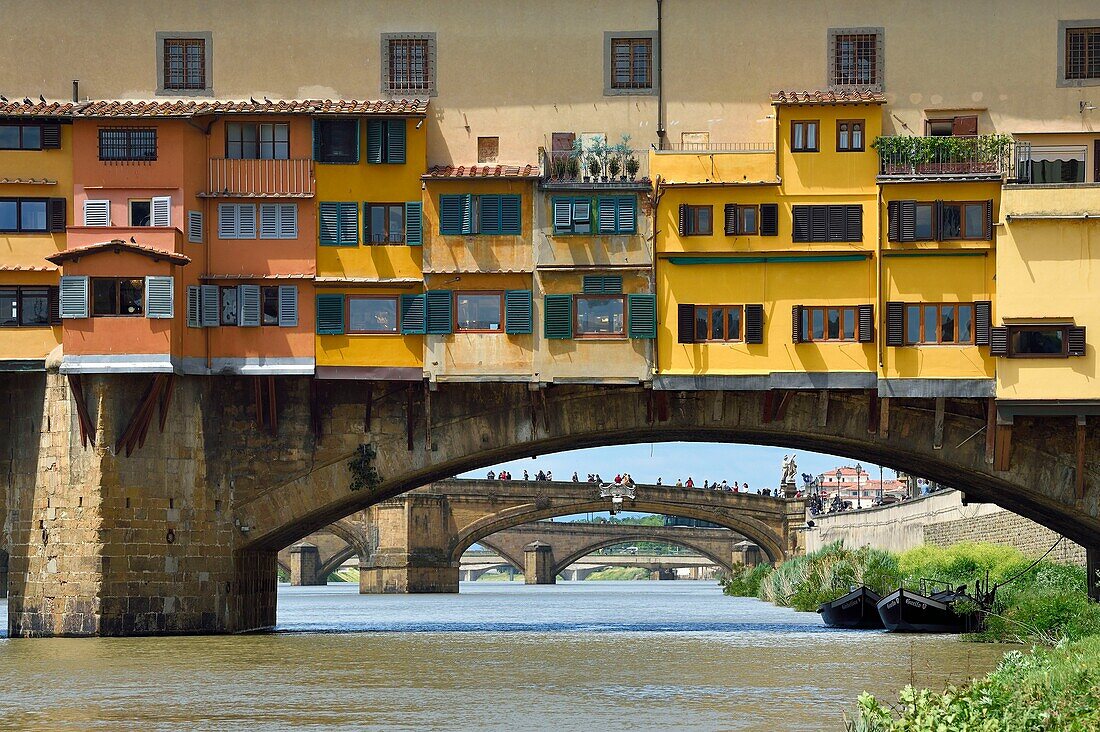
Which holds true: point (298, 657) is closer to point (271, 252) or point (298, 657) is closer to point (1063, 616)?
point (271, 252)

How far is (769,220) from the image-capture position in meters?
46.9

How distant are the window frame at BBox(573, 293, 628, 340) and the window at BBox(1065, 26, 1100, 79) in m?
12.7

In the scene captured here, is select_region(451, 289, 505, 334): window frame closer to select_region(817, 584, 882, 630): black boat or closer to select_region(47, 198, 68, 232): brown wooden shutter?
select_region(47, 198, 68, 232): brown wooden shutter

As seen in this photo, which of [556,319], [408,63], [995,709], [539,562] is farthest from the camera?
[539,562]

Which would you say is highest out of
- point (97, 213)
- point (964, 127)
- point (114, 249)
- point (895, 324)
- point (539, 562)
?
point (964, 127)

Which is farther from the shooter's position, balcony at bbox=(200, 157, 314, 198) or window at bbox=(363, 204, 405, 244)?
window at bbox=(363, 204, 405, 244)

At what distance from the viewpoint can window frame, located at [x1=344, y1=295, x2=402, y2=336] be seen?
155 ft

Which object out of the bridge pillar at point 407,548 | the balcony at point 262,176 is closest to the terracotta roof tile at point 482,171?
the balcony at point 262,176

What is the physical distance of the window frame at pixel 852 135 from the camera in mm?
46812

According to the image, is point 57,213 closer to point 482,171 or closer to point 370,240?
point 370,240

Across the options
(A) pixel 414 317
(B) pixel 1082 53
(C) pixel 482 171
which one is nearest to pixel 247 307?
(A) pixel 414 317

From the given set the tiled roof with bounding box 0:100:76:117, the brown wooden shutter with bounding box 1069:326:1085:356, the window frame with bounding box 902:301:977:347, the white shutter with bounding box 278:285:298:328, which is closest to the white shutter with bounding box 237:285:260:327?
the white shutter with bounding box 278:285:298:328

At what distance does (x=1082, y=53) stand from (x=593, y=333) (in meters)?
14.3

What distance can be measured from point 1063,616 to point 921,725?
23761 mm
